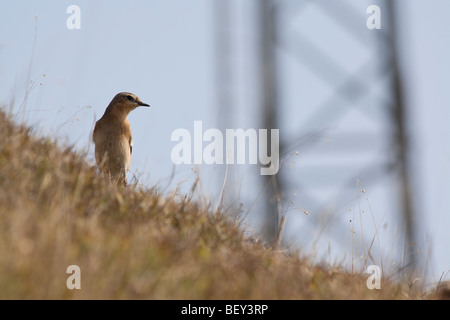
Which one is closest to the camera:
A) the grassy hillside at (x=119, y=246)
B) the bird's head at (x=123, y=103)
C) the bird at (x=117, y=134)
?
the grassy hillside at (x=119, y=246)

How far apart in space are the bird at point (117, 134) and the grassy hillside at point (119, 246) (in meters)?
2.02

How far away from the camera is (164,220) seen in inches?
211

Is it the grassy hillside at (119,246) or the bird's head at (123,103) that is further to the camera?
the bird's head at (123,103)

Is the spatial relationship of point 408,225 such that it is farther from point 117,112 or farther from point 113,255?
point 113,255

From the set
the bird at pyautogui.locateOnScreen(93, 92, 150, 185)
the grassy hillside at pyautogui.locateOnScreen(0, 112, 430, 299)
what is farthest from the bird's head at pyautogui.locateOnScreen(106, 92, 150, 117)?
the grassy hillside at pyautogui.locateOnScreen(0, 112, 430, 299)

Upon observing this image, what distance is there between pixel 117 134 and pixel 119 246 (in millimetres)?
4255

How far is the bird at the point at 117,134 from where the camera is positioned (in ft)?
25.8

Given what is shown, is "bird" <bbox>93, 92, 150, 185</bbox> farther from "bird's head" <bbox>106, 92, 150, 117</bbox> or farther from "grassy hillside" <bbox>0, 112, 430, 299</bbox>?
"grassy hillside" <bbox>0, 112, 430, 299</bbox>

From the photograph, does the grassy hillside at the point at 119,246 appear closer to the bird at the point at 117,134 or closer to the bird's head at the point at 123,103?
the bird at the point at 117,134

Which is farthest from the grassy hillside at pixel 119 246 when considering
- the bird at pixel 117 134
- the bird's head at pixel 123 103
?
the bird's head at pixel 123 103
